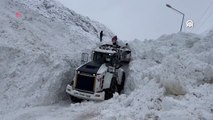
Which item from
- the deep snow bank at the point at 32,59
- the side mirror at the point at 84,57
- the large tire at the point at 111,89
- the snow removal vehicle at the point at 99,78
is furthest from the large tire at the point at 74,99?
the side mirror at the point at 84,57

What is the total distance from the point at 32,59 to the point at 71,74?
7.86ft

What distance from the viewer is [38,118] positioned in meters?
15.7

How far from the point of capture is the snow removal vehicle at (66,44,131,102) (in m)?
18.0

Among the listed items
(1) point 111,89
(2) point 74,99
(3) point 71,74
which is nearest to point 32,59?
(3) point 71,74

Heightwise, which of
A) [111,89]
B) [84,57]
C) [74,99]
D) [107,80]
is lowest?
[74,99]

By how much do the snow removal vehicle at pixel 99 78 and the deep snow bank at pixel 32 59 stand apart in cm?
146

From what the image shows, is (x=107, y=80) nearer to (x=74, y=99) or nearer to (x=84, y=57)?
(x=74, y=99)

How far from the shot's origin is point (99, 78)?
18.0 m

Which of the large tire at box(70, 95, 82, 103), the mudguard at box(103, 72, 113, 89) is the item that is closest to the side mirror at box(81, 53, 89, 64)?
the mudguard at box(103, 72, 113, 89)

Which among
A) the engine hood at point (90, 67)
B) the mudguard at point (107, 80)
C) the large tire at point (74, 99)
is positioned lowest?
the large tire at point (74, 99)

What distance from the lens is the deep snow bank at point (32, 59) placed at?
1902cm

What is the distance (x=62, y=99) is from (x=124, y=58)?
13.1 ft

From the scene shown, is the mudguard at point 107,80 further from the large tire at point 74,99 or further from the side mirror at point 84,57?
the side mirror at point 84,57

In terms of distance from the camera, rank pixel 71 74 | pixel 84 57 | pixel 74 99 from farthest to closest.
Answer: pixel 84 57
pixel 71 74
pixel 74 99
